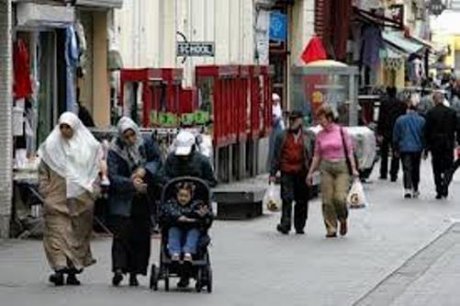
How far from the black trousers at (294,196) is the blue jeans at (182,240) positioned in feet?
20.0

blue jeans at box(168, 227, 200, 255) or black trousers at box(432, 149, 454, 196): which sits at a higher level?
blue jeans at box(168, 227, 200, 255)

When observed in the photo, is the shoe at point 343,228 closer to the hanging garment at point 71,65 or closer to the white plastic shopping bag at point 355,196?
the white plastic shopping bag at point 355,196

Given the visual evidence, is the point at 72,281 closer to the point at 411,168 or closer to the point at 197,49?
the point at 197,49

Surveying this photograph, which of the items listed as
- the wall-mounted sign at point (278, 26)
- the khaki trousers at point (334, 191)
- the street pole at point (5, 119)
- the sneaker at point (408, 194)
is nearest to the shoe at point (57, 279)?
the street pole at point (5, 119)

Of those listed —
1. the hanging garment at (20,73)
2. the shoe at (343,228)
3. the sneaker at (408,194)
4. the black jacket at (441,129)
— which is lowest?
the sneaker at (408,194)

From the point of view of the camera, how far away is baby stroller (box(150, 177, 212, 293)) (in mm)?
14648

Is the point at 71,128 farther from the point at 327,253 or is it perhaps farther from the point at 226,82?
the point at 226,82

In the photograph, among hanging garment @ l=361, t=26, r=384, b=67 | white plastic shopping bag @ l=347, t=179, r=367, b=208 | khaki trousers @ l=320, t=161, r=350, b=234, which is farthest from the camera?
hanging garment @ l=361, t=26, r=384, b=67

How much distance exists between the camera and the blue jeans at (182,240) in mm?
14609

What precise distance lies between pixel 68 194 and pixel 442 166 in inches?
518

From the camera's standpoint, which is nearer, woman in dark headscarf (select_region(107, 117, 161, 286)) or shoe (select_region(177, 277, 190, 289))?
woman in dark headscarf (select_region(107, 117, 161, 286))

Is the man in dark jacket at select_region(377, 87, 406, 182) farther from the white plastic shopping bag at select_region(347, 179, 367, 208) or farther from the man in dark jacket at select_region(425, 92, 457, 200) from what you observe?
the white plastic shopping bag at select_region(347, 179, 367, 208)

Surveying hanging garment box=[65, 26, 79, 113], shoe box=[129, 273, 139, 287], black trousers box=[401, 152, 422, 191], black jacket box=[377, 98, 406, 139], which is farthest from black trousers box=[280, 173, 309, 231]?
black jacket box=[377, 98, 406, 139]

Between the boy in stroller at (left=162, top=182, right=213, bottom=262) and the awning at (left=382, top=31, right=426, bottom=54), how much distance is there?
3795 cm
